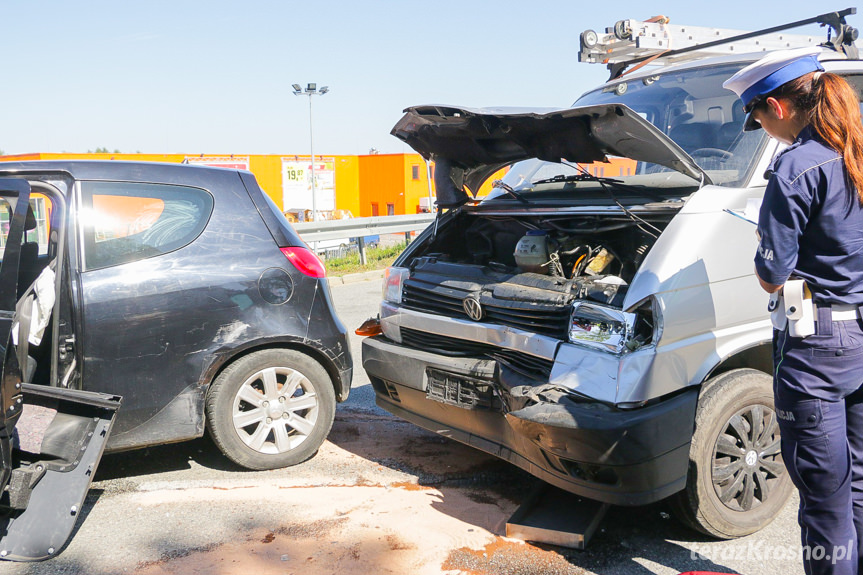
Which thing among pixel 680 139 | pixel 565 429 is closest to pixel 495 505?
pixel 565 429

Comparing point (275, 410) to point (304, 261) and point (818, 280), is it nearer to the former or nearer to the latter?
point (304, 261)

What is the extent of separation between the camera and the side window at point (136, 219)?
156 inches

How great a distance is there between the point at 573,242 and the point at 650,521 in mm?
1470

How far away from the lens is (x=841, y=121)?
2.46m

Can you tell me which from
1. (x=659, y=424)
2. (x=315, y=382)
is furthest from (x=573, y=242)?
(x=315, y=382)

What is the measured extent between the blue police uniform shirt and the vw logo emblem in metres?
1.55

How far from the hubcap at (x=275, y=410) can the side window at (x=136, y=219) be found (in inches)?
35.9

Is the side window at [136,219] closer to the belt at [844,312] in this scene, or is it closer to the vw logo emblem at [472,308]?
the vw logo emblem at [472,308]

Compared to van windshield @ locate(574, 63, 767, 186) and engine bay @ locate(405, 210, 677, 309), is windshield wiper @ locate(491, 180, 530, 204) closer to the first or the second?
engine bay @ locate(405, 210, 677, 309)

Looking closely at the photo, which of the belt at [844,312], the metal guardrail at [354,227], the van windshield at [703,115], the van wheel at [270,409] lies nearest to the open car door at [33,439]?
the van wheel at [270,409]

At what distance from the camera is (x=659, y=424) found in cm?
306

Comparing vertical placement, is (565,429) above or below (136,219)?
below

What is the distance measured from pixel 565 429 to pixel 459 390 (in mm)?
790
